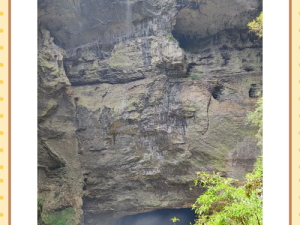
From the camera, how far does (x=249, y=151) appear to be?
11047 millimetres

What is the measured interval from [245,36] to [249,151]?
592 cm

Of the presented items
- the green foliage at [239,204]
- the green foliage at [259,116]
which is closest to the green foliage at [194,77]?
the green foliage at [259,116]

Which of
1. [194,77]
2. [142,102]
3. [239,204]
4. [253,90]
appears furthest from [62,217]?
[253,90]

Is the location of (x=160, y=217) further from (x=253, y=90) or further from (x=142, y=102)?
(x=253, y=90)

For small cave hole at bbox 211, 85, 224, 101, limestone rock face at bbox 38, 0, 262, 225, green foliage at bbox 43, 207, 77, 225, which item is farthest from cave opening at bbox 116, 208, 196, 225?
small cave hole at bbox 211, 85, 224, 101

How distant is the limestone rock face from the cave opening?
16.3 inches

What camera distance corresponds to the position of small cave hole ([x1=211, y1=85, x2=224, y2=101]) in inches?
476

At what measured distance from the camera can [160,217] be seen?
12.6 meters

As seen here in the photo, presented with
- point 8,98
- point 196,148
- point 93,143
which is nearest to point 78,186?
point 93,143

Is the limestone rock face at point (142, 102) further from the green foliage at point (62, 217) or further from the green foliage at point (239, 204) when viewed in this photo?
the green foliage at point (239, 204)

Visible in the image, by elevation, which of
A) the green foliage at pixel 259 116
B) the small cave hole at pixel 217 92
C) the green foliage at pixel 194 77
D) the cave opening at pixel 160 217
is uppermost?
the green foliage at pixel 194 77

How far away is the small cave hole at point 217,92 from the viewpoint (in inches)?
476

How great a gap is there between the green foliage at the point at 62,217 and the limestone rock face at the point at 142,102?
0.27 m

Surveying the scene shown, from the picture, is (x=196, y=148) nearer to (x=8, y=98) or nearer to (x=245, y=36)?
(x=245, y=36)
